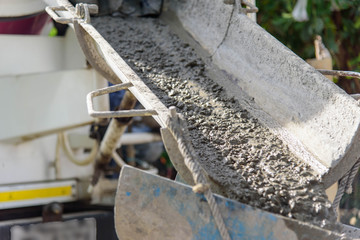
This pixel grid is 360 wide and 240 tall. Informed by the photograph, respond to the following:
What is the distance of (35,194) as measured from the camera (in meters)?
3.15

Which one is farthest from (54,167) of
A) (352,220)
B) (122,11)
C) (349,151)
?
(352,220)

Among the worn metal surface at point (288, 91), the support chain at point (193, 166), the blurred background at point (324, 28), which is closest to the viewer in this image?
the support chain at point (193, 166)

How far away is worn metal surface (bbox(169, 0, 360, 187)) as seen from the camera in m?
1.98

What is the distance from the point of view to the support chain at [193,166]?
1.65m

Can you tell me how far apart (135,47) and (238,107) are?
0.61 metres

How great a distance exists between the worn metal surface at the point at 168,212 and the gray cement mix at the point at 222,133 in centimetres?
15

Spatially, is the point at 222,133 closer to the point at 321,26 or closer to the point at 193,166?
the point at 193,166

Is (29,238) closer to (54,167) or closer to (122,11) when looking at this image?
(54,167)

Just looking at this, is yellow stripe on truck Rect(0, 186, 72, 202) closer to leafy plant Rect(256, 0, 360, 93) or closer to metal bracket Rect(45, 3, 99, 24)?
metal bracket Rect(45, 3, 99, 24)

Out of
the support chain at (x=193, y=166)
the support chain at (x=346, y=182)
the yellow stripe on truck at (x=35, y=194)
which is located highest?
the support chain at (x=193, y=166)

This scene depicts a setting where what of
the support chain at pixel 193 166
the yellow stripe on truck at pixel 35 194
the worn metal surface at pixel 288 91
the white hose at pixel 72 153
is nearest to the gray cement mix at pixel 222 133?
the worn metal surface at pixel 288 91

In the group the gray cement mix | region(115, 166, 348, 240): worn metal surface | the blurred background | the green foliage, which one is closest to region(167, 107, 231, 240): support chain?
region(115, 166, 348, 240): worn metal surface

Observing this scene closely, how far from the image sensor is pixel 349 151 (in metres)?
1.95

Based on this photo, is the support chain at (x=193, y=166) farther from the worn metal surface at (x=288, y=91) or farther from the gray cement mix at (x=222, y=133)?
the worn metal surface at (x=288, y=91)
